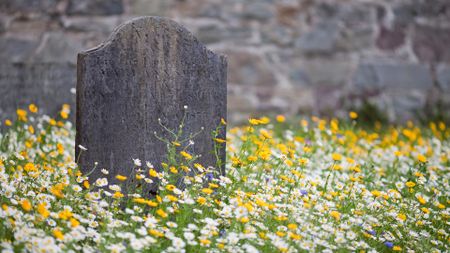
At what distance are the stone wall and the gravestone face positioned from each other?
2381 millimetres

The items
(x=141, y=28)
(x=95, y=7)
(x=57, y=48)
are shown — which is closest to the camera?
(x=141, y=28)

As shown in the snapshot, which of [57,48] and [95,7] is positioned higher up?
[95,7]

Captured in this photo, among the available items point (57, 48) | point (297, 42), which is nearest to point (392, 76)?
point (297, 42)

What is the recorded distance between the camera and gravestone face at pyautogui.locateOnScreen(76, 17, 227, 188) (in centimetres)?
252

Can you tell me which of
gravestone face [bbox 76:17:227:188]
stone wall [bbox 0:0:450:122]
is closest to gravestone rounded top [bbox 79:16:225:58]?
gravestone face [bbox 76:17:227:188]

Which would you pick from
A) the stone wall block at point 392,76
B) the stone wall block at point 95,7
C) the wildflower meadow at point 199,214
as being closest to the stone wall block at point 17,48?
the stone wall block at point 95,7

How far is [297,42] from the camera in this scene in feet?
19.5

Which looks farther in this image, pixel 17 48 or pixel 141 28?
pixel 17 48

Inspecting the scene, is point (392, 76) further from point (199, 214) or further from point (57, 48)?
point (199, 214)

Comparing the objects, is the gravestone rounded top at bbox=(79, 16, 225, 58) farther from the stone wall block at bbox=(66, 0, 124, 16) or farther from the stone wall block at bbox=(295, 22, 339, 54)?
the stone wall block at bbox=(295, 22, 339, 54)

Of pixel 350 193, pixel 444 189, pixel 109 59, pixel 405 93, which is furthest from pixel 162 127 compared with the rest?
pixel 405 93

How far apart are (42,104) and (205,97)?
6.62 ft

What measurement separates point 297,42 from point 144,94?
359 cm

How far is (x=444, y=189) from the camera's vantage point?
128 inches
